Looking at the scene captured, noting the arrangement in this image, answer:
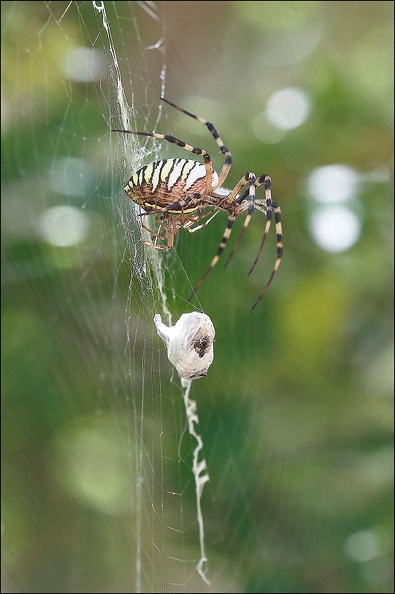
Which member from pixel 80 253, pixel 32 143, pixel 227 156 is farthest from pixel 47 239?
pixel 227 156

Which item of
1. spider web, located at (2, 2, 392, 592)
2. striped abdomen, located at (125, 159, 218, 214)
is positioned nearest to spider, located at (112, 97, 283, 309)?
striped abdomen, located at (125, 159, 218, 214)

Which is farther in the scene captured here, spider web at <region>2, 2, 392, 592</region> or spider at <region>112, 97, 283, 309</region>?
spider web at <region>2, 2, 392, 592</region>

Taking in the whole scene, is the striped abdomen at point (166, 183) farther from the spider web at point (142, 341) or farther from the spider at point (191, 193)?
the spider web at point (142, 341)

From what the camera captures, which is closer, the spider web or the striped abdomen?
the striped abdomen

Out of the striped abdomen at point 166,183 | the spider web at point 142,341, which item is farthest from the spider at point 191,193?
the spider web at point 142,341

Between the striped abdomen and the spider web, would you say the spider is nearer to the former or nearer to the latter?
the striped abdomen

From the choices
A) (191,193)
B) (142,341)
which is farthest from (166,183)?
(142,341)

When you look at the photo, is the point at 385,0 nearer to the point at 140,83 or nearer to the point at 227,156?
the point at 140,83
